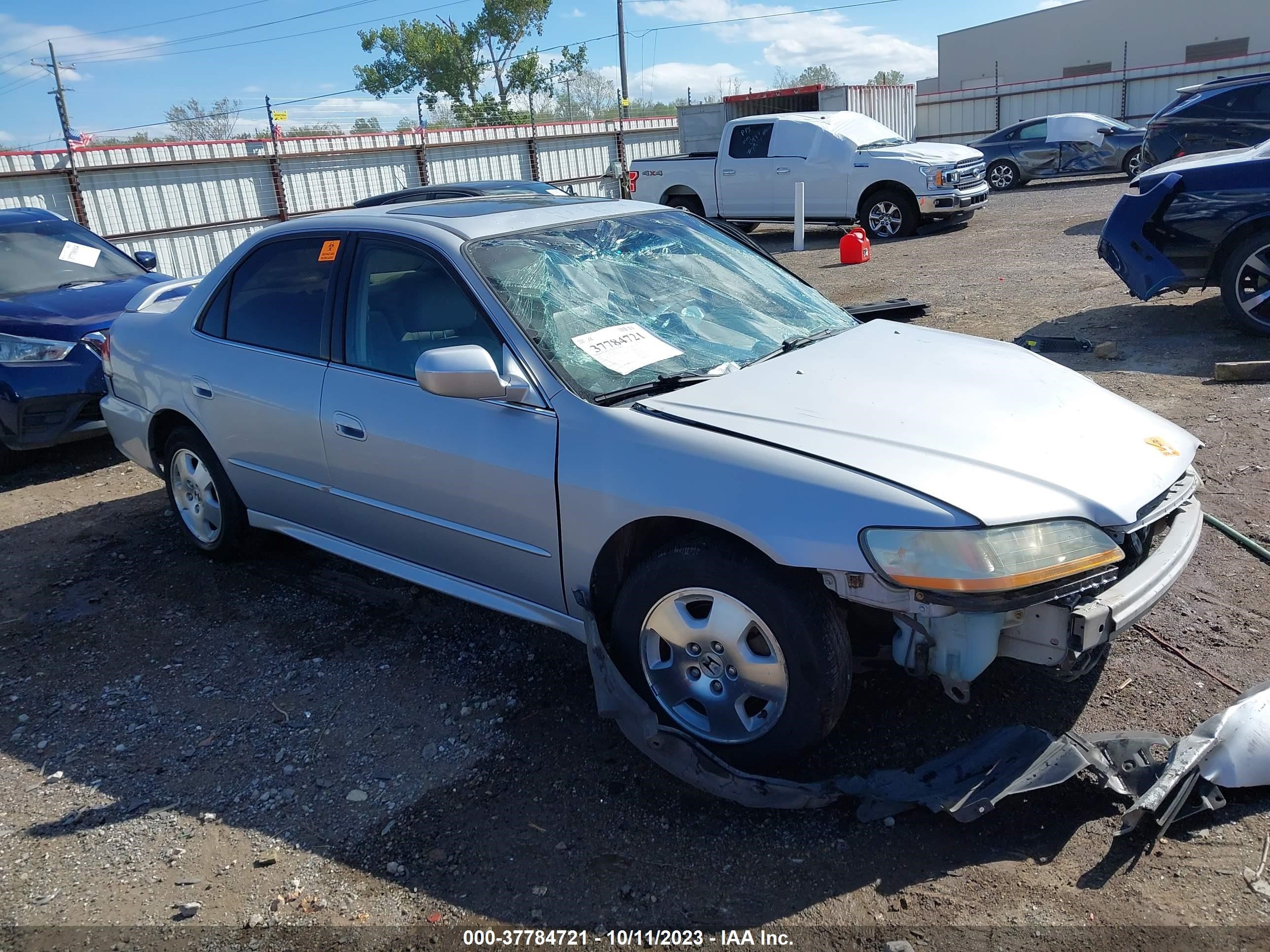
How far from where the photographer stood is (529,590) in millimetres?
3404

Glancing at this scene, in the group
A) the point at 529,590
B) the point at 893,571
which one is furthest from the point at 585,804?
the point at 893,571

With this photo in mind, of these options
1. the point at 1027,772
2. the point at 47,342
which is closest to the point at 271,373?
the point at 1027,772

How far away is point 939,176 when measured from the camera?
47.2 feet

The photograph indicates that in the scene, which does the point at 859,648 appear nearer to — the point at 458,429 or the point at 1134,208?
the point at 458,429

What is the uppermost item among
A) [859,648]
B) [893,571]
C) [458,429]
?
[458,429]

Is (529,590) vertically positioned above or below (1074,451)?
below

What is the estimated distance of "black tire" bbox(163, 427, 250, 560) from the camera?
464cm

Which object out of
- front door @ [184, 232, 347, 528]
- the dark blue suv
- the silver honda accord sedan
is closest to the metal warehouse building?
the dark blue suv

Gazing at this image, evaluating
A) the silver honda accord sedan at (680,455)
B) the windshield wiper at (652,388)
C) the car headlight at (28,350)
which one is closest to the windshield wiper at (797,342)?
the silver honda accord sedan at (680,455)

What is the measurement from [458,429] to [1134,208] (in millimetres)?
6280

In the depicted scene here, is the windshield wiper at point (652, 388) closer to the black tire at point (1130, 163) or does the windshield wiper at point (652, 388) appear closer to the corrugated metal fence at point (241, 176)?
the corrugated metal fence at point (241, 176)

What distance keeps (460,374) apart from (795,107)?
71.7ft

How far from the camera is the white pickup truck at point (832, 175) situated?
14.6 meters

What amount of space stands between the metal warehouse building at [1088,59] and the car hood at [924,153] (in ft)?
41.9
